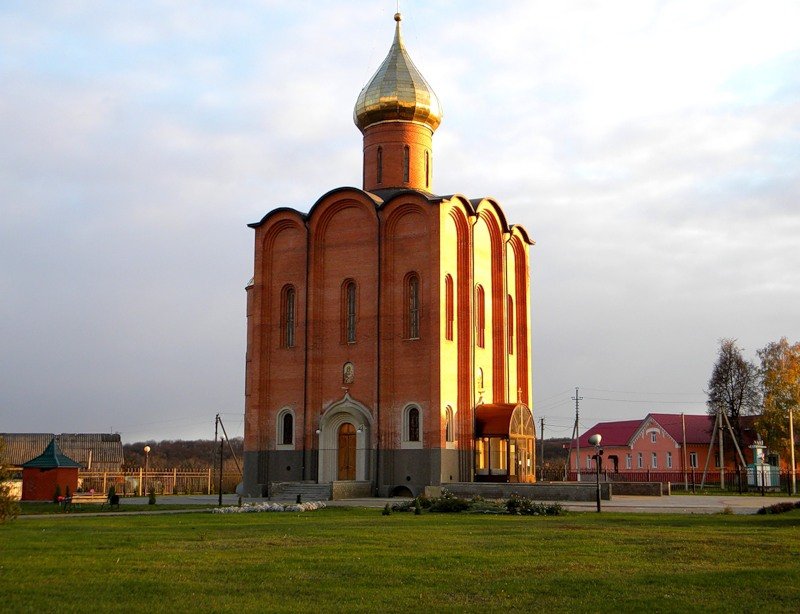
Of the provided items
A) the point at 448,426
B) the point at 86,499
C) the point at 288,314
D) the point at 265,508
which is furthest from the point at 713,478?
the point at 265,508

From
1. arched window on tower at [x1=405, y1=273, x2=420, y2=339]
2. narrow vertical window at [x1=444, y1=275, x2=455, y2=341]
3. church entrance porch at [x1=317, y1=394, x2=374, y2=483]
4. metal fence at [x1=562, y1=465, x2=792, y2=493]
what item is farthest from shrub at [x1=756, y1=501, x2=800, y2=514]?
metal fence at [x1=562, y1=465, x2=792, y2=493]

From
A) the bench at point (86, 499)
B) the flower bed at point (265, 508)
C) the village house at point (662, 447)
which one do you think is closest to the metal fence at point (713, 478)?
the village house at point (662, 447)

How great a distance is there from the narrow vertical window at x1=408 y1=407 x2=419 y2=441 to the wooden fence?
1178cm

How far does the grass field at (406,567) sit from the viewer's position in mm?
8648

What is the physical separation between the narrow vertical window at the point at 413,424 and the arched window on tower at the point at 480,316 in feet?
12.2

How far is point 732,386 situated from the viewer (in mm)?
50875

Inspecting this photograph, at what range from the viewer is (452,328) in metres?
30.5

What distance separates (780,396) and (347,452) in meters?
Answer: 24.8

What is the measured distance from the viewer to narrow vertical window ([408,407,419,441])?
29.8 m

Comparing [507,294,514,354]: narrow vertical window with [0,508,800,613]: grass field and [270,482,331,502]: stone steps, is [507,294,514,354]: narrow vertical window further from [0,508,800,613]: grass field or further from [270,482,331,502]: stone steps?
[0,508,800,613]: grass field

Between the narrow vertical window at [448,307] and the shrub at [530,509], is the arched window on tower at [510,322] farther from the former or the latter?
the shrub at [530,509]

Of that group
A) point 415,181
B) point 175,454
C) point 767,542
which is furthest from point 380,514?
point 175,454

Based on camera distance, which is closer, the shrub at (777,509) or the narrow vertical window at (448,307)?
Result: the shrub at (777,509)

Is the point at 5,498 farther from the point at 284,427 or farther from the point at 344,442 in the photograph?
the point at 284,427
